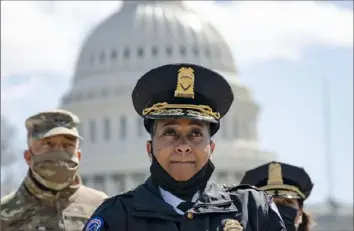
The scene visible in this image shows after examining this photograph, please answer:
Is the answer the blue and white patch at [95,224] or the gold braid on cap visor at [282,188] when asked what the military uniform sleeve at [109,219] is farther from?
the gold braid on cap visor at [282,188]

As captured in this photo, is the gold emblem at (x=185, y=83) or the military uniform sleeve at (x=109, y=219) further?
the gold emblem at (x=185, y=83)

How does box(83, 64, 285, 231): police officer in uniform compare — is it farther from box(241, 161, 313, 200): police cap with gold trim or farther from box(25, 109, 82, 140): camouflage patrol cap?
box(25, 109, 82, 140): camouflage patrol cap

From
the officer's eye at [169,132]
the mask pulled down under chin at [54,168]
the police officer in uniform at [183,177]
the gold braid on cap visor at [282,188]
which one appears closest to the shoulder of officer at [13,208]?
the mask pulled down under chin at [54,168]

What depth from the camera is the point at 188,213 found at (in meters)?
3.63

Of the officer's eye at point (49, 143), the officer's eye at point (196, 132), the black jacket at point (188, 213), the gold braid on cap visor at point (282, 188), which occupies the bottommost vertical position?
the gold braid on cap visor at point (282, 188)

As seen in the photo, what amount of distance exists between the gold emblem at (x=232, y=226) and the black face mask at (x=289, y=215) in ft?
6.98

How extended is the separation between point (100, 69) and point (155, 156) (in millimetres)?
78757

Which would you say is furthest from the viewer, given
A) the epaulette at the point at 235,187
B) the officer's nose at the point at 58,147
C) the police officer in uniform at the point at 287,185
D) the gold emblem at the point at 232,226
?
the officer's nose at the point at 58,147

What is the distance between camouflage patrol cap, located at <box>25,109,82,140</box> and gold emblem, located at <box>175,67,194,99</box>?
2763mm

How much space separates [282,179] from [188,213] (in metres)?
2.53

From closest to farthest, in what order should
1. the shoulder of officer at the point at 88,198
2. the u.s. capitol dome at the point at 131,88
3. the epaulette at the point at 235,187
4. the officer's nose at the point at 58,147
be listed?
the epaulette at the point at 235,187
the officer's nose at the point at 58,147
the shoulder of officer at the point at 88,198
the u.s. capitol dome at the point at 131,88

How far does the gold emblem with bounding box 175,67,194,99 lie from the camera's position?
148 inches

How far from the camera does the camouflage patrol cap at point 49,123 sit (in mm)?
6488

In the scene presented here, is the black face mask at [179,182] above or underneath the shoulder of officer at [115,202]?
above
